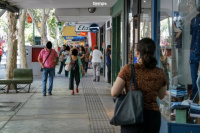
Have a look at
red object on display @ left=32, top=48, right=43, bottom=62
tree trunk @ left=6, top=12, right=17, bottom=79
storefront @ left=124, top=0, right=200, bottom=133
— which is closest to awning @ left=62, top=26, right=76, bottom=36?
red object on display @ left=32, top=48, right=43, bottom=62

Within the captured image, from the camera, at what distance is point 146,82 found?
3.95 m

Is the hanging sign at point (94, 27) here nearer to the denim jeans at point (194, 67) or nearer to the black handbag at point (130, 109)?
the denim jeans at point (194, 67)

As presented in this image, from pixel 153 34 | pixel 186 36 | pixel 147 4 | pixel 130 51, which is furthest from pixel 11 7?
pixel 186 36

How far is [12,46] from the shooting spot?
15.6m

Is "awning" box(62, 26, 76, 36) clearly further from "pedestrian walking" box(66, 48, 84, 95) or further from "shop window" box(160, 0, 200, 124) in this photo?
"shop window" box(160, 0, 200, 124)

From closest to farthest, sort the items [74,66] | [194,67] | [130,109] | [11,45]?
[130,109] → [194,67] → [74,66] → [11,45]

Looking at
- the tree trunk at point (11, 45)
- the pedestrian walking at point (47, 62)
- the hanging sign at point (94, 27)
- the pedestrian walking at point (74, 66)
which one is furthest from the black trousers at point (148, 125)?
the hanging sign at point (94, 27)

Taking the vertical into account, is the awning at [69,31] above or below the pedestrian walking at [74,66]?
above

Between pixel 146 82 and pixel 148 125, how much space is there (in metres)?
0.41

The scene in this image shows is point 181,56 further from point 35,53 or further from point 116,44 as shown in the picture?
point 35,53

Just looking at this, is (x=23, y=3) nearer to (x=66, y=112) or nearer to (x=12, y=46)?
(x=12, y=46)

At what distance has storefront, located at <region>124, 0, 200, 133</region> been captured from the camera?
5.88 m

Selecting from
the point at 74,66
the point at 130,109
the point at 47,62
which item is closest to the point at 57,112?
the point at 47,62

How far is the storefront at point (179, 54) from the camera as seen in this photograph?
5.88 meters
